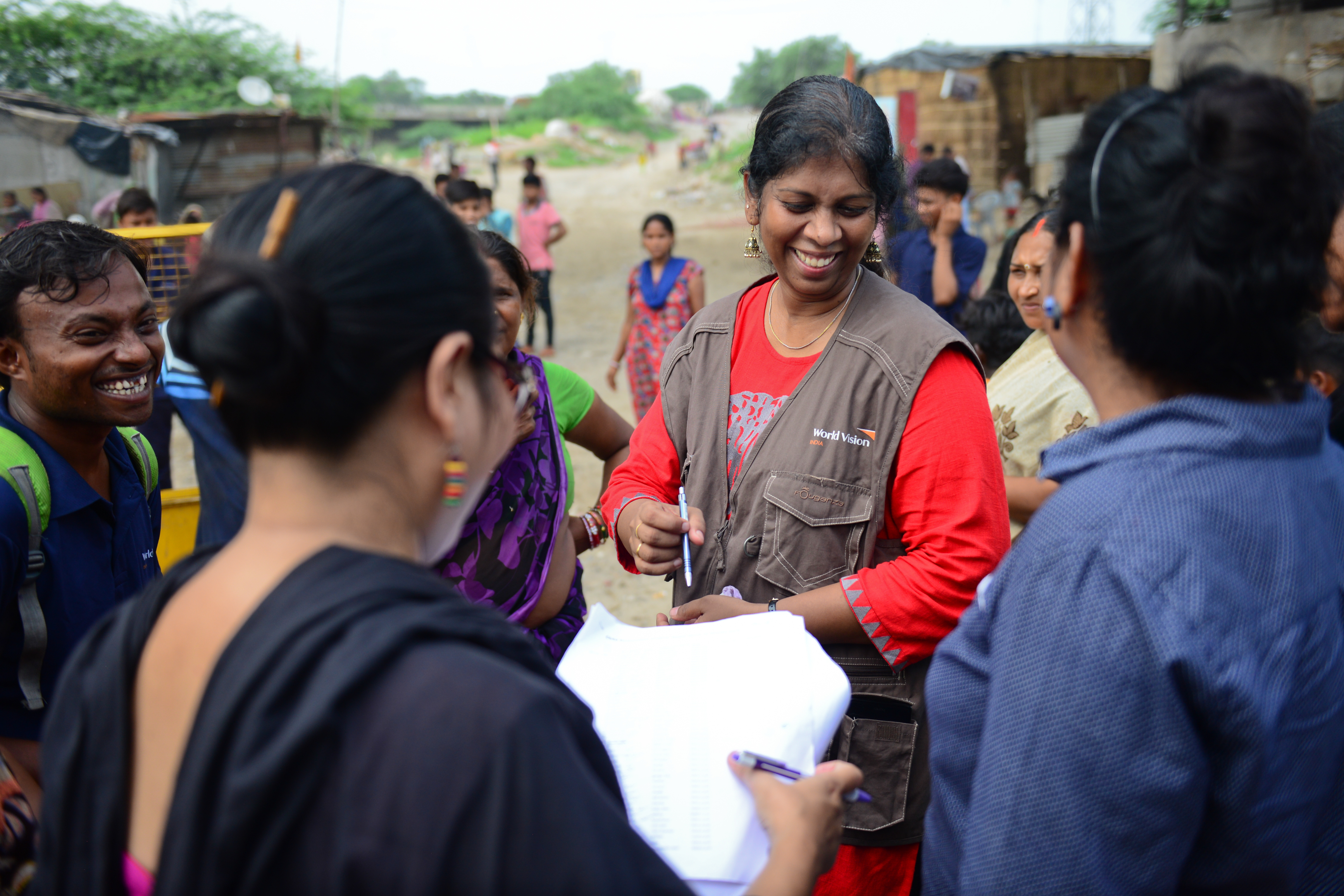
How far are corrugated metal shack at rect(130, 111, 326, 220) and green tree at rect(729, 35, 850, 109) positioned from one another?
37767 mm

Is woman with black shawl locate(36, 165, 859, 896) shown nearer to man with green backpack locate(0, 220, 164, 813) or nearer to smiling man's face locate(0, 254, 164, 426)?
man with green backpack locate(0, 220, 164, 813)

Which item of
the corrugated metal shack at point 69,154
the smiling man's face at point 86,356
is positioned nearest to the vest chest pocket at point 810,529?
the smiling man's face at point 86,356

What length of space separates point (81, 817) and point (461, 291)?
0.69 m

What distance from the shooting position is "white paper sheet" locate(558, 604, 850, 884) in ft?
3.85

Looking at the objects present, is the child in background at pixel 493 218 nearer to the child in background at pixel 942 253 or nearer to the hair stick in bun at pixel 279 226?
the child in background at pixel 942 253

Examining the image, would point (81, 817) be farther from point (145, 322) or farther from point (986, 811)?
point (145, 322)

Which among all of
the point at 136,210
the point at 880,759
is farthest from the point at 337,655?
the point at 136,210

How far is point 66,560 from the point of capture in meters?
1.82

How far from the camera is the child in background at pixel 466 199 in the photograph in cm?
784

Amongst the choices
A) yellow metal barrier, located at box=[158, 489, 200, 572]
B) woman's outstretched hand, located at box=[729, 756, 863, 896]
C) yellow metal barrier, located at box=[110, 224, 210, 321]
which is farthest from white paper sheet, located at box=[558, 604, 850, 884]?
yellow metal barrier, located at box=[110, 224, 210, 321]

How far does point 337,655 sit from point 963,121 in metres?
18.7

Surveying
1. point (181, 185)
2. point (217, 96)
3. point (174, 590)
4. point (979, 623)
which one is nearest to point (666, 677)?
point (979, 623)

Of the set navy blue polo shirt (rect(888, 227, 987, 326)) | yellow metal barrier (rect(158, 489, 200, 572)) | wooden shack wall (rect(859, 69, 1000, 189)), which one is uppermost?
wooden shack wall (rect(859, 69, 1000, 189))

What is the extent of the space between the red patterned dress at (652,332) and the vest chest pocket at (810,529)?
4.78m
